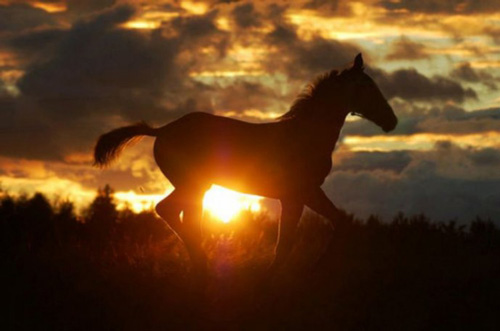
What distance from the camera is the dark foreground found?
9180 mm

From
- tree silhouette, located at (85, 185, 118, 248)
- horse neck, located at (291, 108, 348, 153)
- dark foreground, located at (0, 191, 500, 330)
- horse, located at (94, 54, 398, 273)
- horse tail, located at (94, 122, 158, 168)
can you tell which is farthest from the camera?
tree silhouette, located at (85, 185, 118, 248)

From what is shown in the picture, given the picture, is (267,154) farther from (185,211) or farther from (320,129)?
(185,211)

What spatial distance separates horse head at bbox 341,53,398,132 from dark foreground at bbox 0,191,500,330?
1.79 m

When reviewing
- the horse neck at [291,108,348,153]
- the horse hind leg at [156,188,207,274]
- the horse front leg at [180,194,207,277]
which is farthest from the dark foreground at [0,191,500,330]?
the horse neck at [291,108,348,153]

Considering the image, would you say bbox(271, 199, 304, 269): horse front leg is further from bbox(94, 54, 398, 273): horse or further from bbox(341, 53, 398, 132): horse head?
bbox(341, 53, 398, 132): horse head

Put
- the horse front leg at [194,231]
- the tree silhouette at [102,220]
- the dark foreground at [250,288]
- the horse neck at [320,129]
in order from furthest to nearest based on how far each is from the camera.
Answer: the tree silhouette at [102,220] → the horse neck at [320,129] → the horse front leg at [194,231] → the dark foreground at [250,288]

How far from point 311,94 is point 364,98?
780mm

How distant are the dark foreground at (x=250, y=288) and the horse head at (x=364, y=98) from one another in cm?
179

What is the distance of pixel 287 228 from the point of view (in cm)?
1028

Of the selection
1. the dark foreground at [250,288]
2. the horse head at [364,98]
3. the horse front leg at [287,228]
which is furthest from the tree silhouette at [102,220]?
the horse head at [364,98]

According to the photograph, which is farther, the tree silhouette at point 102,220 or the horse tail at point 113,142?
the tree silhouette at point 102,220

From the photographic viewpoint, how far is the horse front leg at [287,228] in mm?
10195

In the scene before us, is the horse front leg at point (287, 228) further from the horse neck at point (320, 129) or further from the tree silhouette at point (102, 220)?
the tree silhouette at point (102, 220)

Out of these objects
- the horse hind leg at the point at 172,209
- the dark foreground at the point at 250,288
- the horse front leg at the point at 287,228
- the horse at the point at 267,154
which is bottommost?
the dark foreground at the point at 250,288
